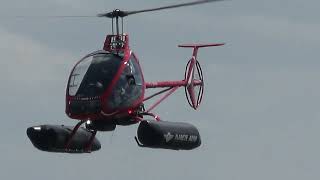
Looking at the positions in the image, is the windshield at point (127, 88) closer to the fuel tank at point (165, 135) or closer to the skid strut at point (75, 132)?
the fuel tank at point (165, 135)

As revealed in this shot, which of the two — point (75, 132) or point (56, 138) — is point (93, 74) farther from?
point (56, 138)

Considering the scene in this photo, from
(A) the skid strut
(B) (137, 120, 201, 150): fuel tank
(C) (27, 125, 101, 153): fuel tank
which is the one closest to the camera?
(B) (137, 120, 201, 150): fuel tank

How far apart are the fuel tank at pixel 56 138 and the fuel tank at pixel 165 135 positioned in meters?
3.09

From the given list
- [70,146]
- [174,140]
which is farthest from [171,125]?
[70,146]

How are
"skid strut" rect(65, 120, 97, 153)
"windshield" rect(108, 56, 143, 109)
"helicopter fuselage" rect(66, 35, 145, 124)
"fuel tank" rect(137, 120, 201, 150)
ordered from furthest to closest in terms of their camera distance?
"skid strut" rect(65, 120, 97, 153) < "fuel tank" rect(137, 120, 201, 150) < "windshield" rect(108, 56, 143, 109) < "helicopter fuselage" rect(66, 35, 145, 124)

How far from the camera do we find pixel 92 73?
192 feet

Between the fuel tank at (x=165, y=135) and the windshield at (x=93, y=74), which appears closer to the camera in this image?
the windshield at (x=93, y=74)

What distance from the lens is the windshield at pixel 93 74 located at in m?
58.1

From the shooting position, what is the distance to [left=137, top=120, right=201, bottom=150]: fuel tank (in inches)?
2297

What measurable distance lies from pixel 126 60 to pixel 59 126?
13.8 feet

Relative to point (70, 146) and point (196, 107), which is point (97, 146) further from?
point (196, 107)

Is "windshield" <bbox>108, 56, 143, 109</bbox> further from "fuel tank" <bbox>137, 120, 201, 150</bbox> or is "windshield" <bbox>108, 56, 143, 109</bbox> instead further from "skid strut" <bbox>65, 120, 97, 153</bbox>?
"skid strut" <bbox>65, 120, 97, 153</bbox>

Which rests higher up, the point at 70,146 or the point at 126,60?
the point at 126,60

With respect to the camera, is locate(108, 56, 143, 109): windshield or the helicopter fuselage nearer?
the helicopter fuselage
